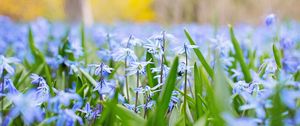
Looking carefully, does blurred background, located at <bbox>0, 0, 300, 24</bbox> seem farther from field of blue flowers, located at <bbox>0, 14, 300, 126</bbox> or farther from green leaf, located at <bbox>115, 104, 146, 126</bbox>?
green leaf, located at <bbox>115, 104, 146, 126</bbox>

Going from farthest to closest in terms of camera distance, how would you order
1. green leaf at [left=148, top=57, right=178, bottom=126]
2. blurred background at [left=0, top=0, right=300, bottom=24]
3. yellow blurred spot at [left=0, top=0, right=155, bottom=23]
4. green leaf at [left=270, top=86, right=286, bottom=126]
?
1. yellow blurred spot at [left=0, top=0, right=155, bottom=23]
2. blurred background at [left=0, top=0, right=300, bottom=24]
3. green leaf at [left=148, top=57, right=178, bottom=126]
4. green leaf at [left=270, top=86, right=286, bottom=126]

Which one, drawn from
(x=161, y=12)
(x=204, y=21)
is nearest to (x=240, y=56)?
(x=204, y=21)

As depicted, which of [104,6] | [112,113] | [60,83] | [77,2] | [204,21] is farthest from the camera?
[104,6]

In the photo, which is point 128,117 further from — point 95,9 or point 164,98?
point 95,9

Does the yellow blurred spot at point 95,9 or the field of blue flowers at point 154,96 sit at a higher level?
the yellow blurred spot at point 95,9

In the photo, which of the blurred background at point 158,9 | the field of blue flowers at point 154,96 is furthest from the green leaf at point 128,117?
the blurred background at point 158,9

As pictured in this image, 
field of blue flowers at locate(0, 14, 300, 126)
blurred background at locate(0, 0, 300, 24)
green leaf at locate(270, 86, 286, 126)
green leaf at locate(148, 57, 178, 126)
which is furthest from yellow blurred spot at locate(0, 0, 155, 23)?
green leaf at locate(270, 86, 286, 126)

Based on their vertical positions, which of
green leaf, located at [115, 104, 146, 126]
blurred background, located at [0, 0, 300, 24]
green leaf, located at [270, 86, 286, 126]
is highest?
blurred background, located at [0, 0, 300, 24]

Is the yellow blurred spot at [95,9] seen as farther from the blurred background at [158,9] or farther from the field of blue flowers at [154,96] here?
the field of blue flowers at [154,96]

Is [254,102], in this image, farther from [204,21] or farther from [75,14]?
[204,21]
